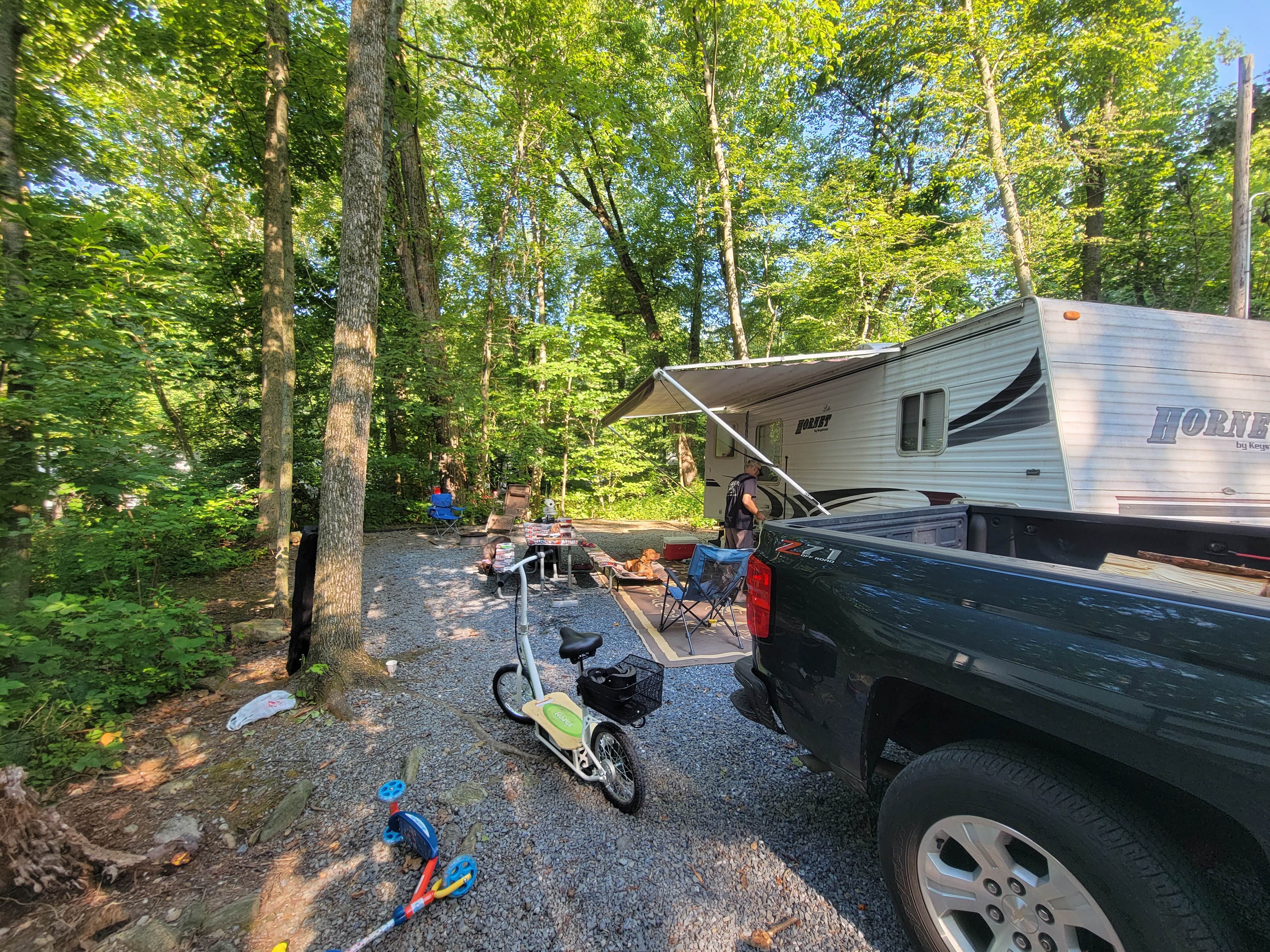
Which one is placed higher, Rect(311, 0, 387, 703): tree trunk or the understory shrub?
Rect(311, 0, 387, 703): tree trunk

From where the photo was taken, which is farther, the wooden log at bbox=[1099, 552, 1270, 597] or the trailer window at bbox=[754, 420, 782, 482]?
the trailer window at bbox=[754, 420, 782, 482]

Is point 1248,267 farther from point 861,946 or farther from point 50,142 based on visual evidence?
point 50,142

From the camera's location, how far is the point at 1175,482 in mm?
4277

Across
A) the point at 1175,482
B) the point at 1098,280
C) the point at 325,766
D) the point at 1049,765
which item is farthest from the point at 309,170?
the point at 1098,280

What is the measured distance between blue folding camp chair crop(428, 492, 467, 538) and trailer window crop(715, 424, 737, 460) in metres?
5.54

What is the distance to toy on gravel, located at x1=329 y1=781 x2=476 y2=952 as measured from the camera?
1.74 metres

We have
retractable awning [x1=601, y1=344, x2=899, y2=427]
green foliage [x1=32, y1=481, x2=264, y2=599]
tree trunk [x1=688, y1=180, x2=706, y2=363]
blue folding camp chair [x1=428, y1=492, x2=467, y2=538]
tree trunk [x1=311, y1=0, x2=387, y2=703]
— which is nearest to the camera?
green foliage [x1=32, y1=481, x2=264, y2=599]

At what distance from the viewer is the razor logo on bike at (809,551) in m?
1.81

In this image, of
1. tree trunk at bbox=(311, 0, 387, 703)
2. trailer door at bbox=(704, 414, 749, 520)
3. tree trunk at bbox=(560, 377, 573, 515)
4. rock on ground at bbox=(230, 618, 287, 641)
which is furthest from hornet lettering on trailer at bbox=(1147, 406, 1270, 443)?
tree trunk at bbox=(560, 377, 573, 515)

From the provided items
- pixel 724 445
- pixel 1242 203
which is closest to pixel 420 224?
pixel 724 445

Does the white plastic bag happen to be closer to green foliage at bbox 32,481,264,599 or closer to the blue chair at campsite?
green foliage at bbox 32,481,264,599

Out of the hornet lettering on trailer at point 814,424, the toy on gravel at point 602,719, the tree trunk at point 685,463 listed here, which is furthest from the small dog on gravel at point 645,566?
the tree trunk at point 685,463

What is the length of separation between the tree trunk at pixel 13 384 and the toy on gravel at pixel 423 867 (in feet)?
8.91

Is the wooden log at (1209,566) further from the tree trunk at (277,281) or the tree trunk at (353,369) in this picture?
the tree trunk at (277,281)
